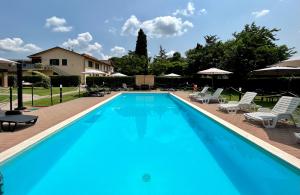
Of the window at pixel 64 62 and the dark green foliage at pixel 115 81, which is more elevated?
the window at pixel 64 62

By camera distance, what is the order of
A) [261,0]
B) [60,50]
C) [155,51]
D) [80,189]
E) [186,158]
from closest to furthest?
[80,189], [186,158], [261,0], [60,50], [155,51]

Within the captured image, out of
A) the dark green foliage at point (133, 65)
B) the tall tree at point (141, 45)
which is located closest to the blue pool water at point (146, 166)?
the dark green foliage at point (133, 65)

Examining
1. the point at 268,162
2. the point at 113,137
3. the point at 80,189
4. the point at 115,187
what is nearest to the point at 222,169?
the point at 268,162

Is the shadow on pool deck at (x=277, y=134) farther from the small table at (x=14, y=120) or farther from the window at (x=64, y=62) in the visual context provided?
the window at (x=64, y=62)

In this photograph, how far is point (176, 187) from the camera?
5.33 m

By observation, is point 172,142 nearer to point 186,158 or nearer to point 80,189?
point 186,158

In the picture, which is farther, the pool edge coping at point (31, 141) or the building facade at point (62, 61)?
the building facade at point (62, 61)

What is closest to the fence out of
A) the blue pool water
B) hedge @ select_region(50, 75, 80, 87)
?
the blue pool water

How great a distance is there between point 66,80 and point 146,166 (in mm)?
35665

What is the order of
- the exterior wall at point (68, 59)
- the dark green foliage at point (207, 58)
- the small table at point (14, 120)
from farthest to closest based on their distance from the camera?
the exterior wall at point (68, 59)
the dark green foliage at point (207, 58)
the small table at point (14, 120)

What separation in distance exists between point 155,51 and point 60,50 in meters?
23.1

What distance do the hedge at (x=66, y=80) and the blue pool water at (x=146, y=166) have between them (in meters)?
31.2

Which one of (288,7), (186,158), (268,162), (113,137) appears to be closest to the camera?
(268,162)

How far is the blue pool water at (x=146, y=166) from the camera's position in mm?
5234
